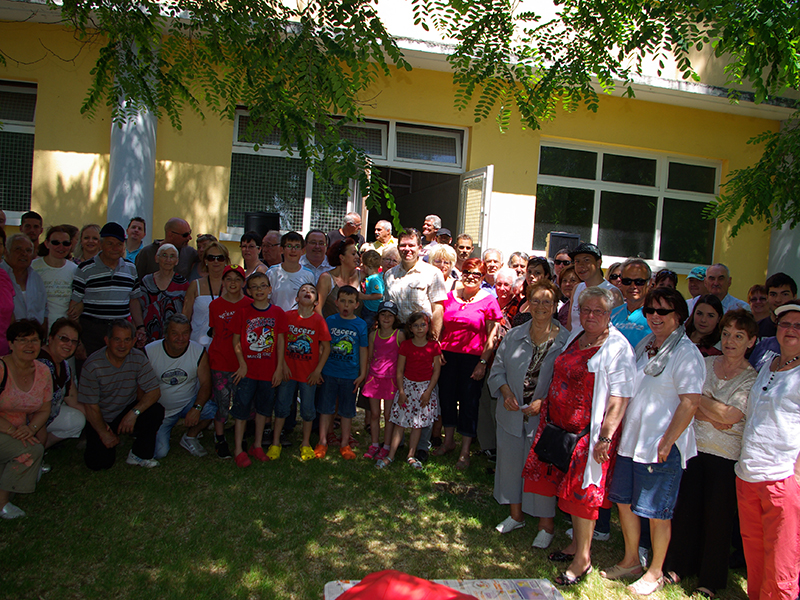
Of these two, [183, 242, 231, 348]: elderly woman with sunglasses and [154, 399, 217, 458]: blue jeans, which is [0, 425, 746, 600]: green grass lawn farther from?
[183, 242, 231, 348]: elderly woman with sunglasses

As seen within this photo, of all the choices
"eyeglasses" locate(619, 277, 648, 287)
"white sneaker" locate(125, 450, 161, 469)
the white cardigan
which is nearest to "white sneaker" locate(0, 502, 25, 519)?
"white sneaker" locate(125, 450, 161, 469)

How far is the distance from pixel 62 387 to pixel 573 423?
3869 millimetres

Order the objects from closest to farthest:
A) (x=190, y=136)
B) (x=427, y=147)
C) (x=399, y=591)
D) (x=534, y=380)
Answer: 1. (x=399, y=591)
2. (x=534, y=380)
3. (x=190, y=136)
4. (x=427, y=147)

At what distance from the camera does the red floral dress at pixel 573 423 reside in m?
3.41

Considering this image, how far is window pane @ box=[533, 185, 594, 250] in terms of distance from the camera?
32.6ft

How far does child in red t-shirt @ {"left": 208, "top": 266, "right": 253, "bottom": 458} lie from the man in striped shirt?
0.88 m

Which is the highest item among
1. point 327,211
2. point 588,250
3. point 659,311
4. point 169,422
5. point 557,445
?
point 327,211

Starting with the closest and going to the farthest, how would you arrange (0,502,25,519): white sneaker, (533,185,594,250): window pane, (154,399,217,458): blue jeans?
(0,502,25,519): white sneaker < (154,399,217,458): blue jeans < (533,185,594,250): window pane

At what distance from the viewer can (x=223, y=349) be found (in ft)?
16.7

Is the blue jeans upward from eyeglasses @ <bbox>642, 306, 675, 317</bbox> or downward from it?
downward

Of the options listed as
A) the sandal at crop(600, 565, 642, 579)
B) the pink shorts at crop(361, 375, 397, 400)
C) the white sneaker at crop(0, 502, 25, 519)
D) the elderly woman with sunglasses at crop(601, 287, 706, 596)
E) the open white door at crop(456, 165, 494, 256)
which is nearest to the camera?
the elderly woman with sunglasses at crop(601, 287, 706, 596)

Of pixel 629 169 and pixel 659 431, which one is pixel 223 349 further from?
pixel 629 169

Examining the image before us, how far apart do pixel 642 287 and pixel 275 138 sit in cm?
643

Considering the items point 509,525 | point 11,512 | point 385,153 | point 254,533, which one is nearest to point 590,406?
point 509,525
